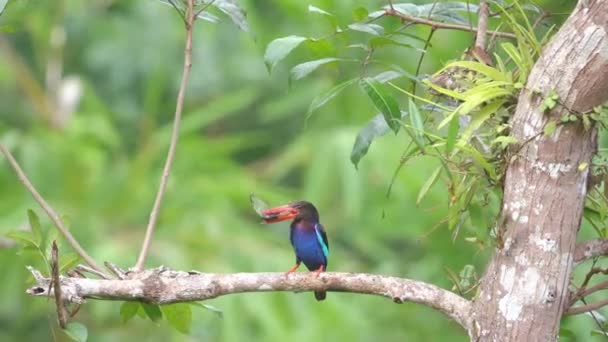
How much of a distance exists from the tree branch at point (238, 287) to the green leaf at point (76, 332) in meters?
0.07

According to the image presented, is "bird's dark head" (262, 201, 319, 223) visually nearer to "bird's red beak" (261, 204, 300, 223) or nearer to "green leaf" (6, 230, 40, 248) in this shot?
"bird's red beak" (261, 204, 300, 223)

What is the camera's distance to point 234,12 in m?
2.98

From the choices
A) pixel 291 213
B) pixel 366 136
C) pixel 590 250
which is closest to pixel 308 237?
pixel 291 213

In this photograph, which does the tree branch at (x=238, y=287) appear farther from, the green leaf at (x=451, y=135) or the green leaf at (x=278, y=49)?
the green leaf at (x=278, y=49)

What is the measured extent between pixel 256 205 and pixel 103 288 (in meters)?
0.40

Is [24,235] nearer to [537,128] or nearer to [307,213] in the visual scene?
[307,213]

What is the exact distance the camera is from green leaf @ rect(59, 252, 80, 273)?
8.82 ft

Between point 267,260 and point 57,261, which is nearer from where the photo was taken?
point 57,261

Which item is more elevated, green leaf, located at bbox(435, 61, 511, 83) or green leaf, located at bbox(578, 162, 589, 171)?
green leaf, located at bbox(435, 61, 511, 83)

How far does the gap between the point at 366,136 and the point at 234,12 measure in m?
0.50

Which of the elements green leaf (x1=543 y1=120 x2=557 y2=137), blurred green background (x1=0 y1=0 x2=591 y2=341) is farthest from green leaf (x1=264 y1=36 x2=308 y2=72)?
blurred green background (x1=0 y1=0 x2=591 y2=341)

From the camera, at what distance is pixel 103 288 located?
2.63 meters

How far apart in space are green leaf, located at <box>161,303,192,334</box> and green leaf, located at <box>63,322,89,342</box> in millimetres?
278

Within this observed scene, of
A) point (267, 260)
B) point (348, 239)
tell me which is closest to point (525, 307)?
point (267, 260)
